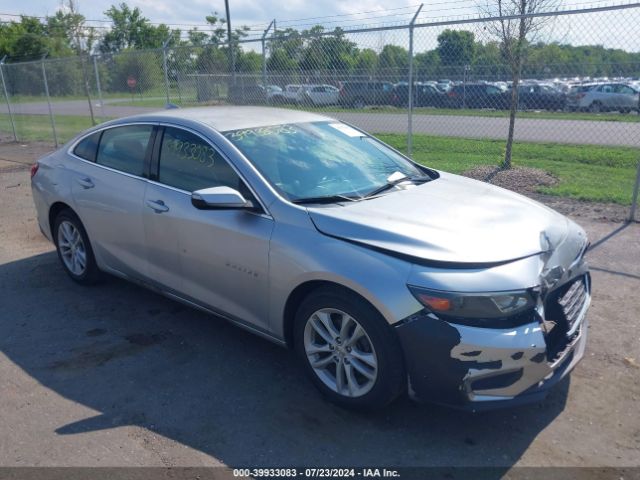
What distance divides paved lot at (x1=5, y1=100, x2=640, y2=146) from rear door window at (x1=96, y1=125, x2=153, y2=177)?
5551 millimetres

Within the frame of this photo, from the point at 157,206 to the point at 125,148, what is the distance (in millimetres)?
861

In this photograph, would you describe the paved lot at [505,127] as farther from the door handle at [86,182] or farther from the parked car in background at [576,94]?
the door handle at [86,182]

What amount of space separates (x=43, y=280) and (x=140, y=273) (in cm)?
164

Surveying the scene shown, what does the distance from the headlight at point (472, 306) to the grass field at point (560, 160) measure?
5.60 metres

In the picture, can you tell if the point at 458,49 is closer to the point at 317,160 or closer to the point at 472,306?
the point at 317,160

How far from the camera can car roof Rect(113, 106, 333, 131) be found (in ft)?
14.1

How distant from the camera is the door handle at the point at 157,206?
13.9 feet

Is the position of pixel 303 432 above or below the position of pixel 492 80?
below

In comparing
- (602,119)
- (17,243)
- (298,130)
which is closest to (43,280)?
(17,243)

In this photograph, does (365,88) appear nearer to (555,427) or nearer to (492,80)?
(492,80)

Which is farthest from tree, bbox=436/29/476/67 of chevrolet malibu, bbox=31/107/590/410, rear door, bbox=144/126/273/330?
rear door, bbox=144/126/273/330

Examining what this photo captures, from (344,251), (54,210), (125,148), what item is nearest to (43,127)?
(54,210)

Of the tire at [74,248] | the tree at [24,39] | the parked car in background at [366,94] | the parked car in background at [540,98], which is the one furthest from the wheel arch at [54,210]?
the tree at [24,39]

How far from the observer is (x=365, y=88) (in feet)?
32.2
